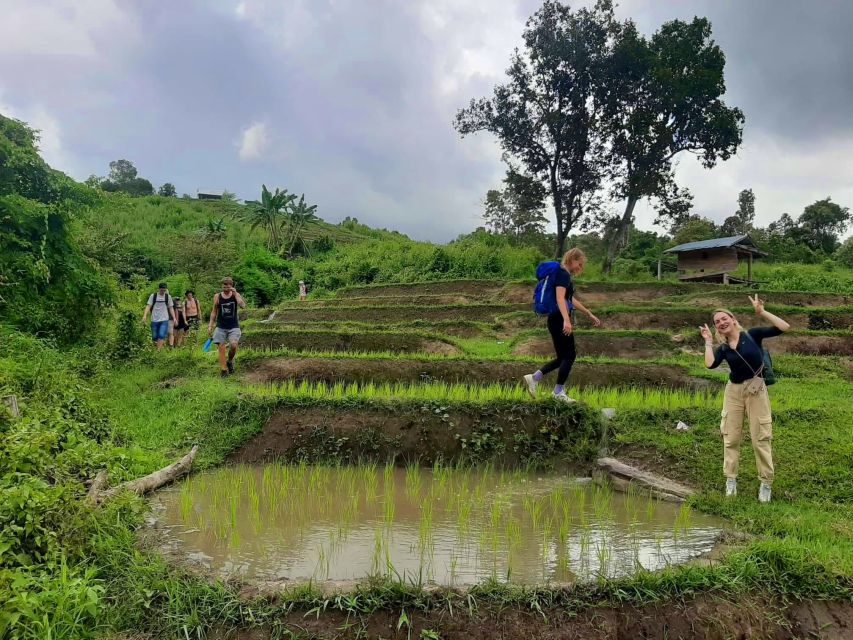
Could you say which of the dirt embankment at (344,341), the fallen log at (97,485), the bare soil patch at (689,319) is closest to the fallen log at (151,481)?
the fallen log at (97,485)

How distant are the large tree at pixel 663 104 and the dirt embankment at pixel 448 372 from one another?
56.5 feet

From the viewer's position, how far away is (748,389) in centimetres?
521

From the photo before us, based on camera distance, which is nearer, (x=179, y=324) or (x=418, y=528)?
(x=418, y=528)

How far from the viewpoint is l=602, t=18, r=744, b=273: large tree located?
24.0 metres

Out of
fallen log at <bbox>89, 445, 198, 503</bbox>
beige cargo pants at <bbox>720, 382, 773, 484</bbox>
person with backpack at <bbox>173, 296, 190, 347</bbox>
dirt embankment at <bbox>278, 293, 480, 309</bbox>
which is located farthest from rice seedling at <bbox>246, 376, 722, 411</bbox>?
dirt embankment at <bbox>278, 293, 480, 309</bbox>

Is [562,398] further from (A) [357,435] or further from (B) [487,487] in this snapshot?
(A) [357,435]

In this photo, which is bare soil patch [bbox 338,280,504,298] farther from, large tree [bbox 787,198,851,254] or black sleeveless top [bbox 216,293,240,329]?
large tree [bbox 787,198,851,254]

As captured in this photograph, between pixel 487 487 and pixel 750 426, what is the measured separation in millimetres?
2703

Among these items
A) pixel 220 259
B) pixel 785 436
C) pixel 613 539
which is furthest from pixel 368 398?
pixel 220 259

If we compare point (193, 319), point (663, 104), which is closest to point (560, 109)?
point (663, 104)

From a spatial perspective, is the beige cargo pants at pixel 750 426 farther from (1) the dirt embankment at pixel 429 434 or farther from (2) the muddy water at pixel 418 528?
(1) the dirt embankment at pixel 429 434

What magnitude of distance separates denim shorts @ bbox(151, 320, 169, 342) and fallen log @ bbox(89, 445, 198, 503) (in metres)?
7.15

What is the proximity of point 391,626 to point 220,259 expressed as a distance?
108 ft

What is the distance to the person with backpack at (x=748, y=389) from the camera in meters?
5.13
